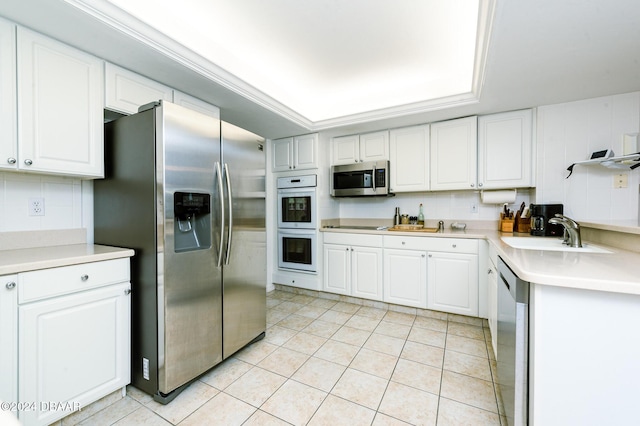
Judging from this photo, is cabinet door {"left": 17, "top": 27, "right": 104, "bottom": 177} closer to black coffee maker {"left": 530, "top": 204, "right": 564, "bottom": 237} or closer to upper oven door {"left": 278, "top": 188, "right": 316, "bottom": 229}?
upper oven door {"left": 278, "top": 188, "right": 316, "bottom": 229}

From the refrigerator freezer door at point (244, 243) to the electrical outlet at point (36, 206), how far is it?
3.86 ft

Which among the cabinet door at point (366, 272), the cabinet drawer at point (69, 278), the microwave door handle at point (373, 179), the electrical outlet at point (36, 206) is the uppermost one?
the microwave door handle at point (373, 179)

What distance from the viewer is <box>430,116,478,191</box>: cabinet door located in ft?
9.27

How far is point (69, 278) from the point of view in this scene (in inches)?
54.3

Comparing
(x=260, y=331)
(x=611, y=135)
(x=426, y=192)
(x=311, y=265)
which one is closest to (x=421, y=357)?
(x=260, y=331)

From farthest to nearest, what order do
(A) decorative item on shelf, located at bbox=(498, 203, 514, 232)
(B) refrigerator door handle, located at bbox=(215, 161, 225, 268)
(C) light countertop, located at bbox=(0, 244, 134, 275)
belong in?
(A) decorative item on shelf, located at bbox=(498, 203, 514, 232) → (B) refrigerator door handle, located at bbox=(215, 161, 225, 268) → (C) light countertop, located at bbox=(0, 244, 134, 275)

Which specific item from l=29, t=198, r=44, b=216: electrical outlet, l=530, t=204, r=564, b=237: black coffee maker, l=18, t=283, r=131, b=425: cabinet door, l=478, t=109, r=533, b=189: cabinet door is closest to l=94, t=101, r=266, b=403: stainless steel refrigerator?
l=18, t=283, r=131, b=425: cabinet door

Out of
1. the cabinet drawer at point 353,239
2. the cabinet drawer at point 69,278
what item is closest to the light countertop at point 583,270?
the cabinet drawer at point 353,239

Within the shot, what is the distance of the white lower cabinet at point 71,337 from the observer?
125 centimetres

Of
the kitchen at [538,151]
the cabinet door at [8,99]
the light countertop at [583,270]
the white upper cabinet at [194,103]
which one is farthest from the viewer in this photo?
the white upper cabinet at [194,103]

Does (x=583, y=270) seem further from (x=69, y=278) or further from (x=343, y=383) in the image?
(x=69, y=278)

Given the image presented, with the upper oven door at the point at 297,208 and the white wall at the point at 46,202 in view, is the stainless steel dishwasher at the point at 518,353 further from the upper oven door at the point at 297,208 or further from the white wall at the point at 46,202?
the white wall at the point at 46,202

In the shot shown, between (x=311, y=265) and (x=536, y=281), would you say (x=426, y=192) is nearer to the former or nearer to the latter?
(x=311, y=265)

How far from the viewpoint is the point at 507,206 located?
2.88m
